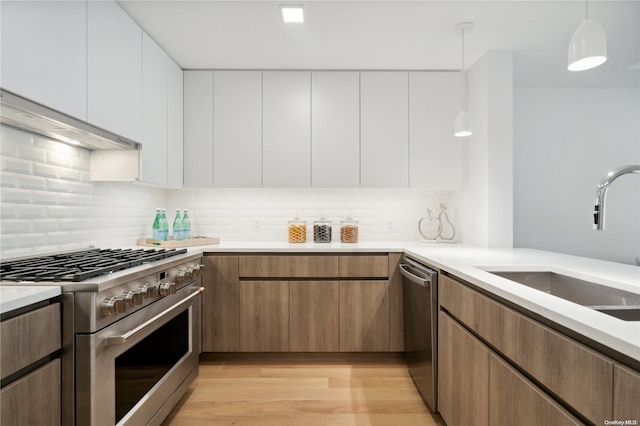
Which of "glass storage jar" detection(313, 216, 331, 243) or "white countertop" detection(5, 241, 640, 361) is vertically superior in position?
"glass storage jar" detection(313, 216, 331, 243)

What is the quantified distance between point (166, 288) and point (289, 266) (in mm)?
1008

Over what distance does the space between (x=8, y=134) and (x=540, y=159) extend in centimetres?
393

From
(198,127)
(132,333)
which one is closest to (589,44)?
(132,333)

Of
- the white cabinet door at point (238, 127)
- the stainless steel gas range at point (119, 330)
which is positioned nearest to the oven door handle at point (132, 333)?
the stainless steel gas range at point (119, 330)

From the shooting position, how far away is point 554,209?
10.4 ft

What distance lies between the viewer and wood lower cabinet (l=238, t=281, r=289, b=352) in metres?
2.55

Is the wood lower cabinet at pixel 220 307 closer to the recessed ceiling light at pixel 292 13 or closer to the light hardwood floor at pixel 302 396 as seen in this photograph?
the light hardwood floor at pixel 302 396

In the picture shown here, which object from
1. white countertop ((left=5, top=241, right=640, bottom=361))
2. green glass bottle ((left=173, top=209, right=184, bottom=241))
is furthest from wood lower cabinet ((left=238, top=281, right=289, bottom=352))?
green glass bottle ((left=173, top=209, right=184, bottom=241))

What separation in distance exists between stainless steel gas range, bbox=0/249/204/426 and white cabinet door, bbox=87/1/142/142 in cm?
77

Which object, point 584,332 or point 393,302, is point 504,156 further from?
point 584,332

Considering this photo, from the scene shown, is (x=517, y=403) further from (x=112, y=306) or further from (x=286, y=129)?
Result: (x=286, y=129)

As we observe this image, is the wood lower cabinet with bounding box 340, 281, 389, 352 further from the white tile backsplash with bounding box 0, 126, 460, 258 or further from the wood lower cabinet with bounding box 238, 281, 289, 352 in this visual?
the white tile backsplash with bounding box 0, 126, 460, 258

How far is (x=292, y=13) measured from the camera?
205 cm

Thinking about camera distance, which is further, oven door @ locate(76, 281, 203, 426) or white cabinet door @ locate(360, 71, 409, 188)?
white cabinet door @ locate(360, 71, 409, 188)
